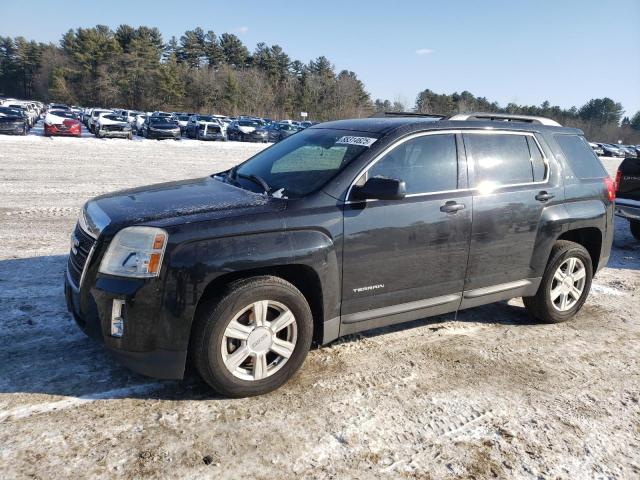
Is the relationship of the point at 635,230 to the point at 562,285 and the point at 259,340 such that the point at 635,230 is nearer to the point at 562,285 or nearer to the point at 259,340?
the point at 562,285

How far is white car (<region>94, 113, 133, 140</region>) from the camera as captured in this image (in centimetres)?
2834

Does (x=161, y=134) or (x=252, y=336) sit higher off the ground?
(x=161, y=134)

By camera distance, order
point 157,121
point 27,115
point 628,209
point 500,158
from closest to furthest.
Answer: point 500,158 → point 628,209 → point 157,121 → point 27,115

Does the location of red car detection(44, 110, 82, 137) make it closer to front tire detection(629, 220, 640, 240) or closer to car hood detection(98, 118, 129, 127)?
car hood detection(98, 118, 129, 127)

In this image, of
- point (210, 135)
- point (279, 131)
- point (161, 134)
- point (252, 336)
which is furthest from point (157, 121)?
point (252, 336)

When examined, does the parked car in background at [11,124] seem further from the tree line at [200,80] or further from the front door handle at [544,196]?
the tree line at [200,80]

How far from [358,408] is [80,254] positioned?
6.97ft

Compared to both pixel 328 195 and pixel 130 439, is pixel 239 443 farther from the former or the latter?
pixel 328 195

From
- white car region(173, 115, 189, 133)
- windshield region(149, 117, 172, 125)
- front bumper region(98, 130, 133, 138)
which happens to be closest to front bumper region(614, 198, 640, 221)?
front bumper region(98, 130, 133, 138)

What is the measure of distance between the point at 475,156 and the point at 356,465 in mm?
2688

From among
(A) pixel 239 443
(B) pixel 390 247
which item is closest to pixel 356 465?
(A) pixel 239 443

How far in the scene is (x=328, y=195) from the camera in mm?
3537

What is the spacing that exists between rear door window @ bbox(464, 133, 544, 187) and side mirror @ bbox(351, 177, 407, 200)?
39.7 inches

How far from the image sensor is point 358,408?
10.7 feet
